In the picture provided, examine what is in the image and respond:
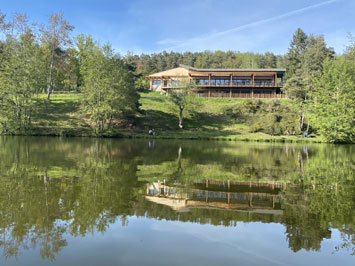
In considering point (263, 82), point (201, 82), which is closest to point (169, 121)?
point (201, 82)

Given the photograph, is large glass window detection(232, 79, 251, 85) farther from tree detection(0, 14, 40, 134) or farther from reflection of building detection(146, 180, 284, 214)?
reflection of building detection(146, 180, 284, 214)

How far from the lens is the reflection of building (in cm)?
860

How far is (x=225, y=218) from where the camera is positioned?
7.60m

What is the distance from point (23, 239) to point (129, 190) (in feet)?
14.7

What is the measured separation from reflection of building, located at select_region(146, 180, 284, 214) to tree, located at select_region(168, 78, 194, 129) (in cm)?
4200

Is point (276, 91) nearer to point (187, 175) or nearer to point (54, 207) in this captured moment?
point (187, 175)

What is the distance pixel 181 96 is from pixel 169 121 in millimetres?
5320

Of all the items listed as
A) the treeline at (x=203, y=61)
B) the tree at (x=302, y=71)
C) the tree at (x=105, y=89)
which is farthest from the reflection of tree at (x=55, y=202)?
the treeline at (x=203, y=61)

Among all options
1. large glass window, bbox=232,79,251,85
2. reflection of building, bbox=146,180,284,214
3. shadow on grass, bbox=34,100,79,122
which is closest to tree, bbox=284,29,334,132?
large glass window, bbox=232,79,251,85

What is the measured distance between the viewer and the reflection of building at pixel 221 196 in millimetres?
8602

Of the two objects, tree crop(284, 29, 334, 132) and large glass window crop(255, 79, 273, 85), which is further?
large glass window crop(255, 79, 273, 85)

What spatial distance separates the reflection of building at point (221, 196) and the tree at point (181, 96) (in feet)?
138

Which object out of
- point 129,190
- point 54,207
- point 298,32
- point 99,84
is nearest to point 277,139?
point 99,84

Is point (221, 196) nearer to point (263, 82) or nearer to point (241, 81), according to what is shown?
point (241, 81)
